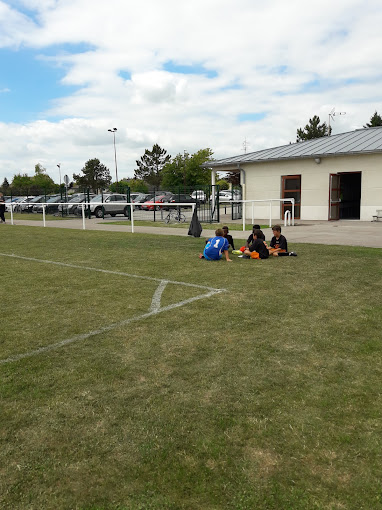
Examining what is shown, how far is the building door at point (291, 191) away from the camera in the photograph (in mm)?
23281

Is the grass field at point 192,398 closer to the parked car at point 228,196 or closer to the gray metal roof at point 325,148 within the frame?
the gray metal roof at point 325,148

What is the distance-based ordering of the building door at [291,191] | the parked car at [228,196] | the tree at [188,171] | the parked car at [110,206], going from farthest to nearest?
the tree at [188,171]
the parked car at [110,206]
the parked car at [228,196]
the building door at [291,191]

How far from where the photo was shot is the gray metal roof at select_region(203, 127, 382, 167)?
21.0 meters

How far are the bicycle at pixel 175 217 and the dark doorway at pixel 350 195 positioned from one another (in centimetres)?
927

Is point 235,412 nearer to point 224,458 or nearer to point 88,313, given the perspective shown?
point 224,458

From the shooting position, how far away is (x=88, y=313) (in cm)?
538

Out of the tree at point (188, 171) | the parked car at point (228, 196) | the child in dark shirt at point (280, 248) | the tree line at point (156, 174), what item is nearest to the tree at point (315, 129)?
the tree line at point (156, 174)

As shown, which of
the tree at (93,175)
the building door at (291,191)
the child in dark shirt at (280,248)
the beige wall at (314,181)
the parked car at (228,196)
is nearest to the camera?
the child in dark shirt at (280,248)

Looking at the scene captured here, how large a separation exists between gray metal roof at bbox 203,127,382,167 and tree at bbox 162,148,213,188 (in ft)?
145

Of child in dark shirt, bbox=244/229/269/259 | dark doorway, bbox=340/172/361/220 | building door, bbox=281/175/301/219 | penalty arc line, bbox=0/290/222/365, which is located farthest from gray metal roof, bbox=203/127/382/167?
penalty arc line, bbox=0/290/222/365

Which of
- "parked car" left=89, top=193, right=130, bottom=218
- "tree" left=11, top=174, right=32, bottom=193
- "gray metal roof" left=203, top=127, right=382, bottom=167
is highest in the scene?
"tree" left=11, top=174, right=32, bottom=193

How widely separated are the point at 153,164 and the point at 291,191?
8410 cm

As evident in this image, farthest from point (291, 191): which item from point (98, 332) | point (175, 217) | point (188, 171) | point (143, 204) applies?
point (188, 171)

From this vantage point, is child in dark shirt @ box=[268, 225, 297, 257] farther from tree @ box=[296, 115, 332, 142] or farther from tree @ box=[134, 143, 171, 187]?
tree @ box=[134, 143, 171, 187]
